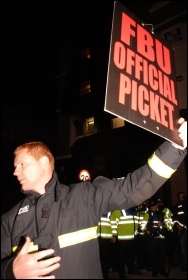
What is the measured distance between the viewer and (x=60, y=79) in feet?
75.3

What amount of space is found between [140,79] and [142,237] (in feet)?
25.4

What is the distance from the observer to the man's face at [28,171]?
8.06 ft

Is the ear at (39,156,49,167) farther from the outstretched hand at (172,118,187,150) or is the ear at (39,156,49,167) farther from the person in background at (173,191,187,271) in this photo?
the person in background at (173,191,187,271)

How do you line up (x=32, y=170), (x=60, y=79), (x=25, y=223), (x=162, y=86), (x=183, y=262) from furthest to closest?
(x=60, y=79), (x=183, y=262), (x=162, y=86), (x=32, y=170), (x=25, y=223)

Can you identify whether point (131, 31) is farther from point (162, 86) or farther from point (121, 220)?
point (121, 220)

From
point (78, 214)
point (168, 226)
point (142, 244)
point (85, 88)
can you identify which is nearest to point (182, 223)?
point (168, 226)

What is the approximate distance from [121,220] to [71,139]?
42.9ft

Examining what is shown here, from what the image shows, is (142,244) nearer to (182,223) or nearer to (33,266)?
(182,223)

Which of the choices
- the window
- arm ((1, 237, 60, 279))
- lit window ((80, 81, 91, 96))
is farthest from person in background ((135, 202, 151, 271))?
lit window ((80, 81, 91, 96))

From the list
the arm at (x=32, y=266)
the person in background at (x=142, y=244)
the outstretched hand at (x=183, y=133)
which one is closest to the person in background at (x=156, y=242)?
the person in background at (x=142, y=244)

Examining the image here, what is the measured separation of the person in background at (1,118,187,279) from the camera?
6.53 feet

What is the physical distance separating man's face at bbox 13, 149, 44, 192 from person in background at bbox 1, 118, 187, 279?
0.01m

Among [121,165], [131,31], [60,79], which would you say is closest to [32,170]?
[131,31]

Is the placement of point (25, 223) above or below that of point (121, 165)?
below
